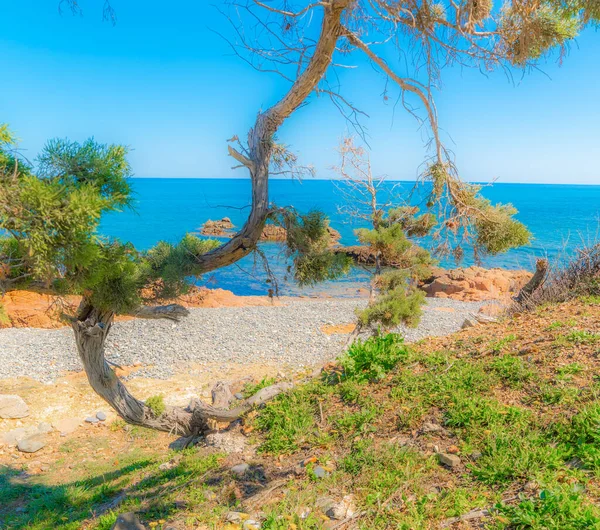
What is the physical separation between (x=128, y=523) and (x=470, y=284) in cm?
1915

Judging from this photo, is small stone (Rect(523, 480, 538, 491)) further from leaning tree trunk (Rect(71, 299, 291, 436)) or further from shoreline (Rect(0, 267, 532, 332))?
shoreline (Rect(0, 267, 532, 332))

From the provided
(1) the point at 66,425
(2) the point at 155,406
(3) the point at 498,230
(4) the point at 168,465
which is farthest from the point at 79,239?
(1) the point at 66,425

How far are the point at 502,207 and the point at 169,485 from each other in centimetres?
436

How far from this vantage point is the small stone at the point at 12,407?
7.67 m

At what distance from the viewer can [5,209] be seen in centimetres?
266

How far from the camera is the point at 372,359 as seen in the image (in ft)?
15.6

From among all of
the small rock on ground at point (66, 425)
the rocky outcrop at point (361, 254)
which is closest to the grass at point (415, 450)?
the rocky outcrop at point (361, 254)

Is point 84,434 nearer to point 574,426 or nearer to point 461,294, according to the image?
point 574,426

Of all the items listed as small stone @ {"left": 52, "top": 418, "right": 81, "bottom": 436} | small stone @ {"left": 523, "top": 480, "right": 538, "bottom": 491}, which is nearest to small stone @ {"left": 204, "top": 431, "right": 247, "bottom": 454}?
small stone @ {"left": 523, "top": 480, "right": 538, "bottom": 491}

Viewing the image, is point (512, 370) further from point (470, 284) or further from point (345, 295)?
point (470, 284)

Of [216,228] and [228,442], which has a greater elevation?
[216,228]

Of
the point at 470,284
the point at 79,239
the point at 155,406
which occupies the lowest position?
the point at 470,284

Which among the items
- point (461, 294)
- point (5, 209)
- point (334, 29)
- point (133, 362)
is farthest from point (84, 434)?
point (461, 294)

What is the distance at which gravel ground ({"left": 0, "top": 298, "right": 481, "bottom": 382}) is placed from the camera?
33.6ft
